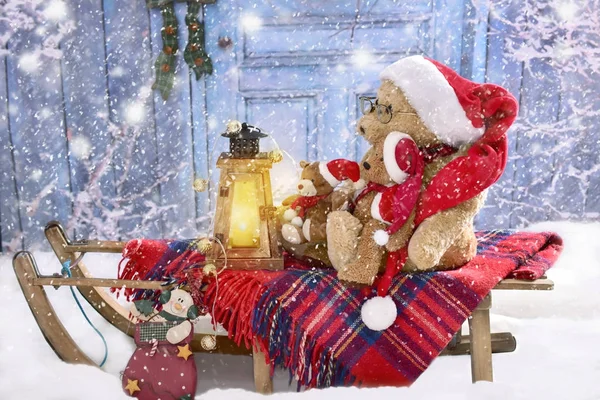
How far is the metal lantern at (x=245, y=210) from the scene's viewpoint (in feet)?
4.66

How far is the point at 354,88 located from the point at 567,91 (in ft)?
2.96

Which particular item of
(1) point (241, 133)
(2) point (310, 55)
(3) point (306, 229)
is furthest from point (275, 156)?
(2) point (310, 55)

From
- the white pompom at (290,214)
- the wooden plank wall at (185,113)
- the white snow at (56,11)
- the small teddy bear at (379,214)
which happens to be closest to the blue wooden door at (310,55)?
the wooden plank wall at (185,113)

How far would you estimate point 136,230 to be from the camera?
2.53 metres

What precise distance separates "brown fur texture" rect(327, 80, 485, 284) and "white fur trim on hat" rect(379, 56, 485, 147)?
0.08ft

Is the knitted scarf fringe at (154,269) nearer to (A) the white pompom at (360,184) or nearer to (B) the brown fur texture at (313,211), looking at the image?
(B) the brown fur texture at (313,211)

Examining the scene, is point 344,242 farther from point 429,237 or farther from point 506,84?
point 506,84

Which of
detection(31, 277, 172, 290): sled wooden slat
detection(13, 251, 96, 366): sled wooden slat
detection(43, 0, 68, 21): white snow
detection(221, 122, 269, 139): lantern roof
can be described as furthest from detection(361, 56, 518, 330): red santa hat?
detection(43, 0, 68, 21): white snow

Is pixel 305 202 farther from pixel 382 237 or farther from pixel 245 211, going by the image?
pixel 382 237

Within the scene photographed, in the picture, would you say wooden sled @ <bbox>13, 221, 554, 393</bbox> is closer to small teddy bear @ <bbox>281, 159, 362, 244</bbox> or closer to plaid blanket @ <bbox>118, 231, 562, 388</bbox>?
plaid blanket @ <bbox>118, 231, 562, 388</bbox>

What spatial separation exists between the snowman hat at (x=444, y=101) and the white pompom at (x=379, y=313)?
0.40 metres

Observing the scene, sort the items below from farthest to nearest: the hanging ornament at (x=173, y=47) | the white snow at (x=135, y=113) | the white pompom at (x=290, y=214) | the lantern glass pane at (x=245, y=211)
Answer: the white snow at (x=135, y=113) → the hanging ornament at (x=173, y=47) → the white pompom at (x=290, y=214) → the lantern glass pane at (x=245, y=211)

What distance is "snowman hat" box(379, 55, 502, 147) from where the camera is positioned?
1.25 metres

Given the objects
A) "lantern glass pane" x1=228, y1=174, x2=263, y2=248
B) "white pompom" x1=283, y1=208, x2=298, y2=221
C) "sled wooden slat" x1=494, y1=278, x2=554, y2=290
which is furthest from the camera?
"white pompom" x1=283, y1=208, x2=298, y2=221
